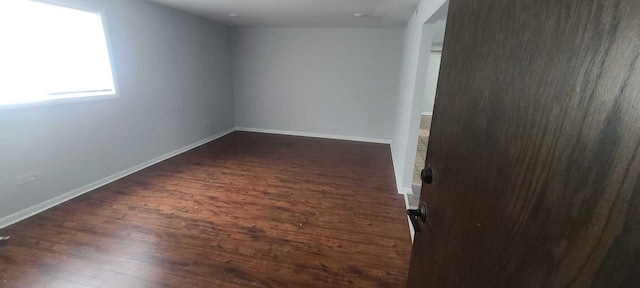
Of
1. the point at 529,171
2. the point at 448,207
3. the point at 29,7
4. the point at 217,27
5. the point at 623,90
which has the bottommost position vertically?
the point at 448,207

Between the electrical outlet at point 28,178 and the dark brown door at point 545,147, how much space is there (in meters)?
3.38

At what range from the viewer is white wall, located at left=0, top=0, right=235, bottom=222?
2.38 meters

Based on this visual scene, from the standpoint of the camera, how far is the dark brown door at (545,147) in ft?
0.92

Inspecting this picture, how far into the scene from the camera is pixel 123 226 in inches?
89.4

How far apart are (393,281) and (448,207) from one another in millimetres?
1282

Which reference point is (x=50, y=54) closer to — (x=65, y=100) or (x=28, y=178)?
(x=65, y=100)

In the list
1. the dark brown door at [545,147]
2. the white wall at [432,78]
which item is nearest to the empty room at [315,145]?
the dark brown door at [545,147]

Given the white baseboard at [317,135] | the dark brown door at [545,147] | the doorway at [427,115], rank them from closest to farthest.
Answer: the dark brown door at [545,147] → the doorway at [427,115] → the white baseboard at [317,135]

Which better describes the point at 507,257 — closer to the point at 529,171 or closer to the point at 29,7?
the point at 529,171

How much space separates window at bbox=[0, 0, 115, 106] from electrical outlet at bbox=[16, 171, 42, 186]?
2.10 feet

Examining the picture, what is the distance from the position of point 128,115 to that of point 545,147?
395cm

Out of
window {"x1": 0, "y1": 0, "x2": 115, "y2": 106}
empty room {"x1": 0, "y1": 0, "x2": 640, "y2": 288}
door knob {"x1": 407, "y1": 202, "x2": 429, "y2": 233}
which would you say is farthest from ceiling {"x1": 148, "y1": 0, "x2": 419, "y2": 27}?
door knob {"x1": 407, "y1": 202, "x2": 429, "y2": 233}

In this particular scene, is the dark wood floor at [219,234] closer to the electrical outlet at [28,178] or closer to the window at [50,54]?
the electrical outlet at [28,178]

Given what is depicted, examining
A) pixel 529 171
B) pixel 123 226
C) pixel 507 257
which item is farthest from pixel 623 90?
pixel 123 226
